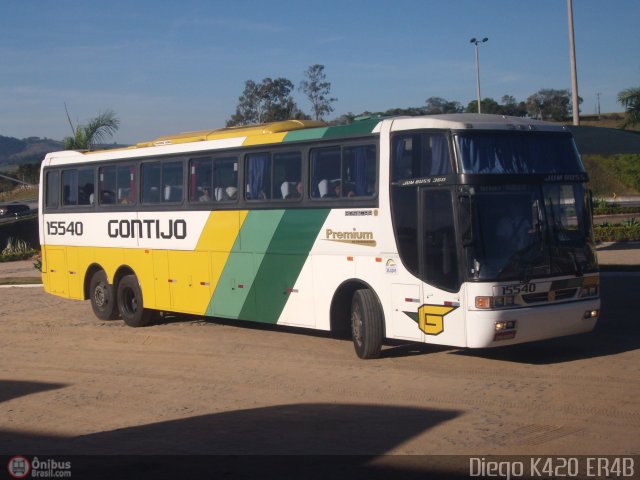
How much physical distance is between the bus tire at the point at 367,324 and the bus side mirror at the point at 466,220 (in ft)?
6.15

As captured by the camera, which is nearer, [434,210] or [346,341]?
[434,210]

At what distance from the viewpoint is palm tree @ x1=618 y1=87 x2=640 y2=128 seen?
2019 inches

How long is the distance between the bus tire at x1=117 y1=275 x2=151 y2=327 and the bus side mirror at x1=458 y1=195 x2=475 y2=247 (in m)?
8.20

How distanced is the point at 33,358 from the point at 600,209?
27.0 m

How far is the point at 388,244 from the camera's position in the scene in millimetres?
11336

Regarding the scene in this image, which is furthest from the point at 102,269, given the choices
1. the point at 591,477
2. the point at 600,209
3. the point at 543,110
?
the point at 543,110

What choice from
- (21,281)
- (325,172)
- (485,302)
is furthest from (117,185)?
(21,281)

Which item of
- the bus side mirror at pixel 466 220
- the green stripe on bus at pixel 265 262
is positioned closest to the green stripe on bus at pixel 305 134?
the green stripe on bus at pixel 265 262

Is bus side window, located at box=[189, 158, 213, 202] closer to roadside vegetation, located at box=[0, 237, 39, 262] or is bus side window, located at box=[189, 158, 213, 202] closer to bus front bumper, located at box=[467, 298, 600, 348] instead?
bus front bumper, located at box=[467, 298, 600, 348]

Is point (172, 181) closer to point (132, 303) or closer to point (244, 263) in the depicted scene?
point (244, 263)

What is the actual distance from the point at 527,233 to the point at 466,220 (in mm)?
843

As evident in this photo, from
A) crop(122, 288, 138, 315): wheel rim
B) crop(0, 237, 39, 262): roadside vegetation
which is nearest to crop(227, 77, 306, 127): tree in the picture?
crop(0, 237, 39, 262): roadside vegetation

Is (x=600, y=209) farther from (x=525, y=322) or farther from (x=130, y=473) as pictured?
(x=130, y=473)

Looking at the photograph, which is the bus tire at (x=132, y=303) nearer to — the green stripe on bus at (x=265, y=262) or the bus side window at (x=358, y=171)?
the green stripe on bus at (x=265, y=262)
